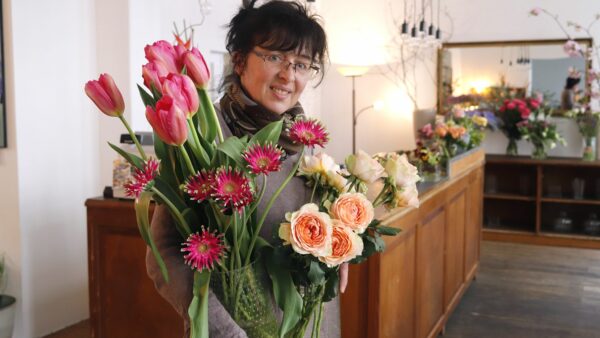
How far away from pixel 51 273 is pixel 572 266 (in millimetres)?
4440

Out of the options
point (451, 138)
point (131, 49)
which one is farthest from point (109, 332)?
point (451, 138)

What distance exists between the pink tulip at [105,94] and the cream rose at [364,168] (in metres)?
0.41

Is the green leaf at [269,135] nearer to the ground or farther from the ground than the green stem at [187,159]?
farther from the ground

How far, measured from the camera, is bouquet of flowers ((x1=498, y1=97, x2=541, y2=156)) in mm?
6652

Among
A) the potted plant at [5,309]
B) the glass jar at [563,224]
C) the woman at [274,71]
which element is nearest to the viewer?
the woman at [274,71]

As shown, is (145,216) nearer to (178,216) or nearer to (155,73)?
(178,216)

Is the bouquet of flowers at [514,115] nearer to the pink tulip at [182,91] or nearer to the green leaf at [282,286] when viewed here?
the green leaf at [282,286]

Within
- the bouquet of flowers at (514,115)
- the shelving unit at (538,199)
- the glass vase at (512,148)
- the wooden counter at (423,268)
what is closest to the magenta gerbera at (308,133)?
the wooden counter at (423,268)

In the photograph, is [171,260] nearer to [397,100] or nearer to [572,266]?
[572,266]

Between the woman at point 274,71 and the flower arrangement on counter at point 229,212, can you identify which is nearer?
the flower arrangement on counter at point 229,212

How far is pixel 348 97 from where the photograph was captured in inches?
295

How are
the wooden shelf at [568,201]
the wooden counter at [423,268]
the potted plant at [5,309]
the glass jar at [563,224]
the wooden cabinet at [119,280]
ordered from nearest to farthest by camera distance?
the wooden counter at [423,268], the wooden cabinet at [119,280], the potted plant at [5,309], the wooden shelf at [568,201], the glass jar at [563,224]

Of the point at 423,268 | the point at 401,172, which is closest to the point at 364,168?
the point at 401,172

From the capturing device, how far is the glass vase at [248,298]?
99 cm
